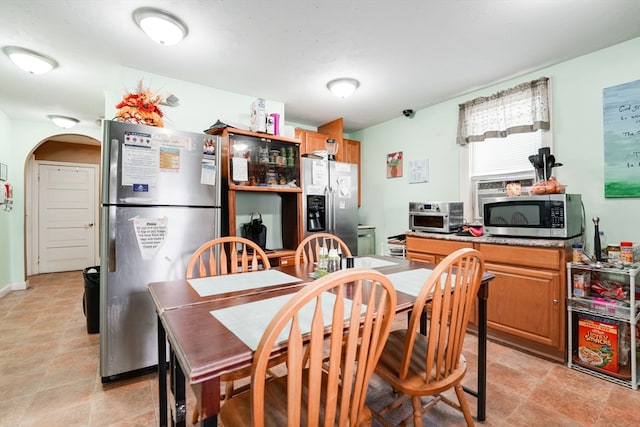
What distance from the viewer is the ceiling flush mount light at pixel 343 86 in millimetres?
2889

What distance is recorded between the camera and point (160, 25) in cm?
193

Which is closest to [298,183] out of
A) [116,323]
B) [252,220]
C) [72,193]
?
[252,220]

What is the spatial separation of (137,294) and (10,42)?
2.15 m

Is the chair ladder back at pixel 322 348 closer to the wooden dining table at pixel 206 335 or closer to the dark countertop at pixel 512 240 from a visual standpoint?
the wooden dining table at pixel 206 335

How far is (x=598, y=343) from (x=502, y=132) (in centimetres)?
190

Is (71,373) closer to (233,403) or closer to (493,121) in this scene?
(233,403)

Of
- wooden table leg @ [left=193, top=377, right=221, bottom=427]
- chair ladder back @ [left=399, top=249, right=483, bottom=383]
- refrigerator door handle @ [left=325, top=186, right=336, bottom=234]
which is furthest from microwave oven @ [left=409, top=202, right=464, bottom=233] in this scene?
wooden table leg @ [left=193, top=377, right=221, bottom=427]

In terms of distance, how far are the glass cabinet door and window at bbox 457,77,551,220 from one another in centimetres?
184

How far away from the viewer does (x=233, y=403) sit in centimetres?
103

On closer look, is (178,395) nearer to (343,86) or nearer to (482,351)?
(482,351)

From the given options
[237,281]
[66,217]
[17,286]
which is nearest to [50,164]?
[66,217]

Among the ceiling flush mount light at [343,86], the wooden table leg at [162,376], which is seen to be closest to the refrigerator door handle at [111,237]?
the wooden table leg at [162,376]

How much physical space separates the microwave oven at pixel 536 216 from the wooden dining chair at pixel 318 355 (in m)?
1.94

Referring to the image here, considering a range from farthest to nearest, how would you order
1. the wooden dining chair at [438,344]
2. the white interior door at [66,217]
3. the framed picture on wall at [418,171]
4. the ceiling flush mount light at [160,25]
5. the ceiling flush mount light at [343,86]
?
1. the white interior door at [66,217]
2. the framed picture on wall at [418,171]
3. the ceiling flush mount light at [343,86]
4. the ceiling flush mount light at [160,25]
5. the wooden dining chair at [438,344]
